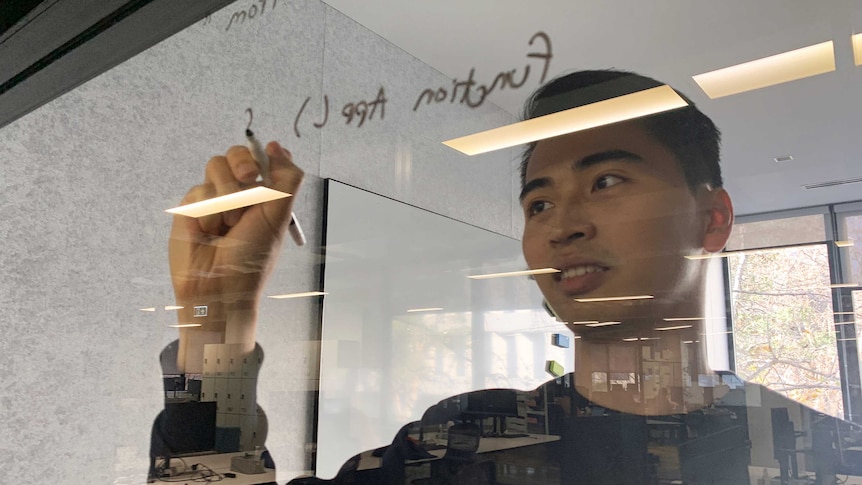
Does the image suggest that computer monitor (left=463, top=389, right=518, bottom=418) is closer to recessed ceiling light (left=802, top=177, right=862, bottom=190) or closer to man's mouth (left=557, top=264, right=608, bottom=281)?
man's mouth (left=557, top=264, right=608, bottom=281)

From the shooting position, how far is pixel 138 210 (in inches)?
54.4

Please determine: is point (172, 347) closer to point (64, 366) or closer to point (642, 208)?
point (64, 366)

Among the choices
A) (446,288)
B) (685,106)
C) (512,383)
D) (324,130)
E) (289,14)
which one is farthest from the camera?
(289,14)

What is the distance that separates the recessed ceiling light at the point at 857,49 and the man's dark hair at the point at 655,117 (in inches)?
4.4

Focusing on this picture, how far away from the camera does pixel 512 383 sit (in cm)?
72

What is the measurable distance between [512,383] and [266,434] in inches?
27.6

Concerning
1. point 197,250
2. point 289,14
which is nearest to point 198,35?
point 289,14

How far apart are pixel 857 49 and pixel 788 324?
23 cm

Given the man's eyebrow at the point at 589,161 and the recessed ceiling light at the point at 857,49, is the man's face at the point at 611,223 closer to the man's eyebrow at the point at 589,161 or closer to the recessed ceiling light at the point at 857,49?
the man's eyebrow at the point at 589,161

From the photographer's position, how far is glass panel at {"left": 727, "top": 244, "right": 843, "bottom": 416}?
482 millimetres

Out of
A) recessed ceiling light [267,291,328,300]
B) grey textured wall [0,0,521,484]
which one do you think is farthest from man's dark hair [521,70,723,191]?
recessed ceiling light [267,291,328,300]

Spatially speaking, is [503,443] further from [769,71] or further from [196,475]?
[196,475]

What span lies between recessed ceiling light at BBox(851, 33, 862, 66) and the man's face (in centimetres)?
16

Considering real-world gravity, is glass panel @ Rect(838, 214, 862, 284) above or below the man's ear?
below
